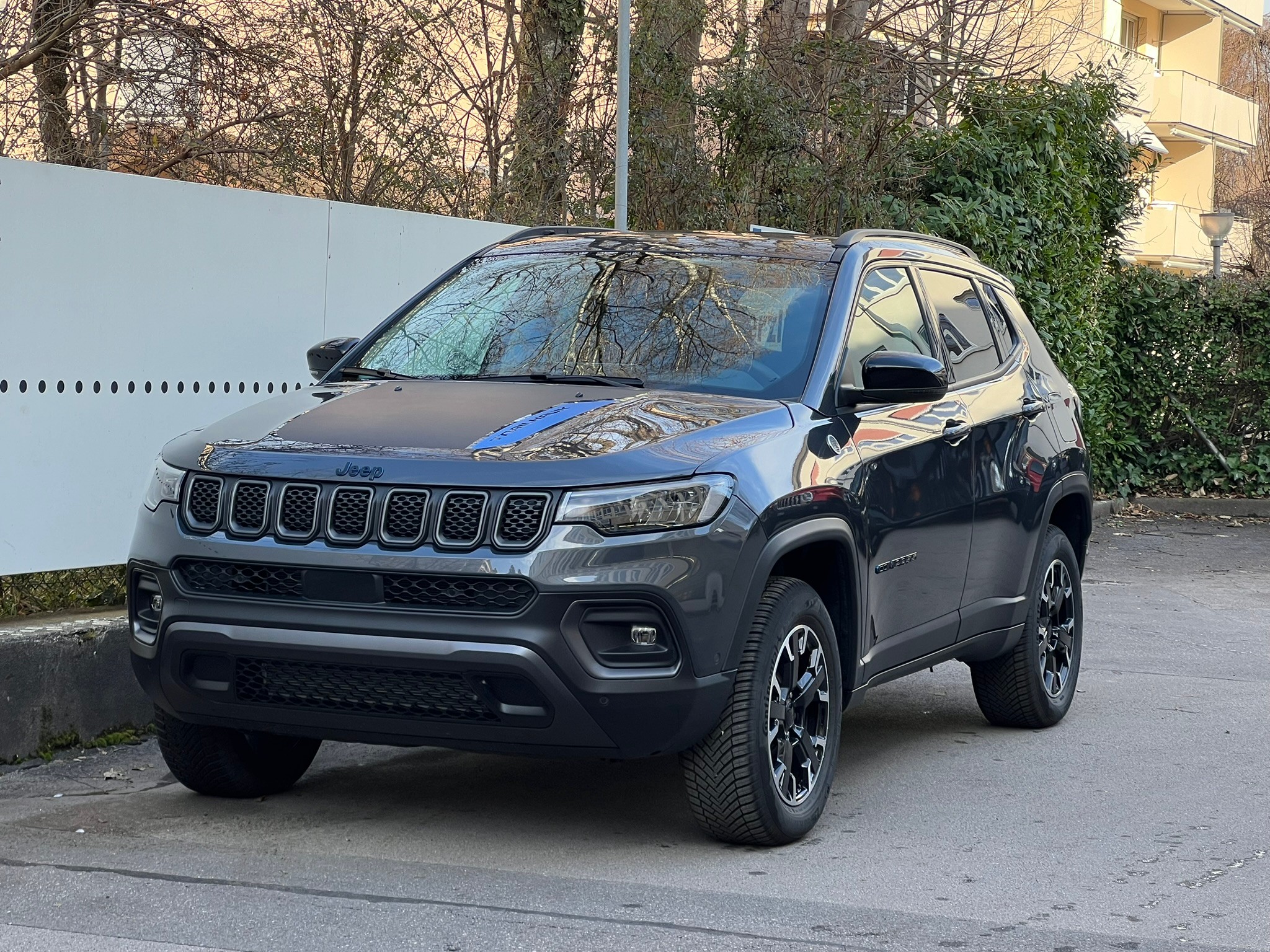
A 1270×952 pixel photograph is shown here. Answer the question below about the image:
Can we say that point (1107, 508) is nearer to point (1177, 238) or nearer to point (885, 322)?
point (885, 322)

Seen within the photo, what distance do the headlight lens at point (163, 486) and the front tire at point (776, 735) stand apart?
5.43 feet

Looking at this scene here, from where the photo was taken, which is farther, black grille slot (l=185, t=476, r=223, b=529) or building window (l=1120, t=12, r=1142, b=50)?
building window (l=1120, t=12, r=1142, b=50)

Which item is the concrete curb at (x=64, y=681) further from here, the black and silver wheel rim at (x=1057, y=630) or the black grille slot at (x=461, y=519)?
the black and silver wheel rim at (x=1057, y=630)

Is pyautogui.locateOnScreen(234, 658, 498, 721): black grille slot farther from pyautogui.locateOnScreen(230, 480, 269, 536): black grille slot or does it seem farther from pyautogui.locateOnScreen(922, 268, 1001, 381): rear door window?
pyautogui.locateOnScreen(922, 268, 1001, 381): rear door window

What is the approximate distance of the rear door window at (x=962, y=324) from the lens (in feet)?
22.0

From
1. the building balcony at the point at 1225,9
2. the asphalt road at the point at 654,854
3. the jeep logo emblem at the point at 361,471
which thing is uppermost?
the building balcony at the point at 1225,9

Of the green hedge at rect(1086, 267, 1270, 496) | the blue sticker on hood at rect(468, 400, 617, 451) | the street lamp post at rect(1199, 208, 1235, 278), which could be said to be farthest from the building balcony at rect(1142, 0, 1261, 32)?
the blue sticker on hood at rect(468, 400, 617, 451)

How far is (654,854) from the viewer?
5199 millimetres

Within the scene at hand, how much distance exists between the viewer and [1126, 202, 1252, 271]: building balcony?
138 feet

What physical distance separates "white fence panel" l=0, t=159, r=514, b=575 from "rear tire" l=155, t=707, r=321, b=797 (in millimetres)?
1354

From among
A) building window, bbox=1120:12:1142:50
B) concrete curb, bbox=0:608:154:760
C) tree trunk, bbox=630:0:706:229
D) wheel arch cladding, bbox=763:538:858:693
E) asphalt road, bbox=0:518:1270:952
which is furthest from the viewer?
building window, bbox=1120:12:1142:50

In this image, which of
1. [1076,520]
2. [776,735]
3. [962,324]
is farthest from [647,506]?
[1076,520]

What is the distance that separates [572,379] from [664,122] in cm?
735

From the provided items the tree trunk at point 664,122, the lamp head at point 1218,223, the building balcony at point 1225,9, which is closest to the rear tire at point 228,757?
the tree trunk at point 664,122
